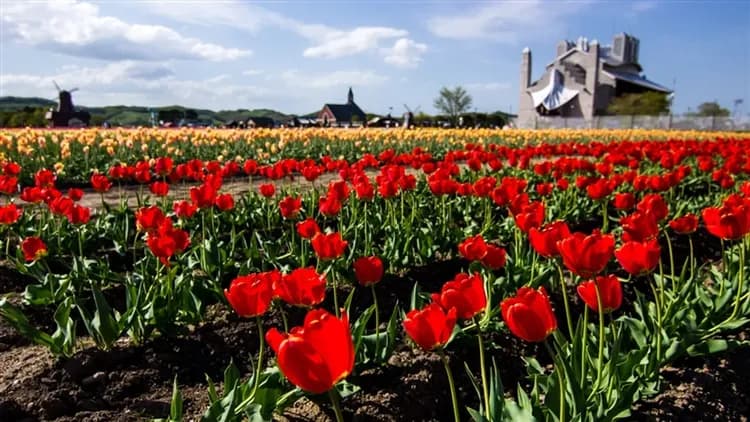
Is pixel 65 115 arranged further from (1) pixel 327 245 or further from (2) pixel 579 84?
(2) pixel 579 84

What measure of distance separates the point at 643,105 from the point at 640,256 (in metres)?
67.2

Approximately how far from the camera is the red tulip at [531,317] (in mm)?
1670

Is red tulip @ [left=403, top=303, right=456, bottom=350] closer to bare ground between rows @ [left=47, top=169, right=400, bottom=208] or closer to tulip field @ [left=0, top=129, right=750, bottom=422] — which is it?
tulip field @ [left=0, top=129, right=750, bottom=422]

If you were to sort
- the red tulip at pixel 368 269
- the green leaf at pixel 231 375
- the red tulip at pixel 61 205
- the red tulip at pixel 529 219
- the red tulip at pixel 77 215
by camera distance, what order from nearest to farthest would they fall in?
the green leaf at pixel 231 375 → the red tulip at pixel 368 269 → the red tulip at pixel 529 219 → the red tulip at pixel 77 215 → the red tulip at pixel 61 205

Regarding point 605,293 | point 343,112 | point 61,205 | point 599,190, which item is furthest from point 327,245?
point 343,112

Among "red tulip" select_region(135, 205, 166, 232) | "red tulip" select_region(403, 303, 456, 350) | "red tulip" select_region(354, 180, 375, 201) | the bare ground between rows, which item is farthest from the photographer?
the bare ground between rows

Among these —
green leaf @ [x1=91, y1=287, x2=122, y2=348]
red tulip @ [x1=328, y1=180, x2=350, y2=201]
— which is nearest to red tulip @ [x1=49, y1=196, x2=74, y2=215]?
green leaf @ [x1=91, y1=287, x2=122, y2=348]

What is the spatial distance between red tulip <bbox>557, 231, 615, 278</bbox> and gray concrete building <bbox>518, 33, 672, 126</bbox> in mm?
74307

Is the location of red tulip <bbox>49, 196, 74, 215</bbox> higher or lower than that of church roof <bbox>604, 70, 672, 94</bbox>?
lower

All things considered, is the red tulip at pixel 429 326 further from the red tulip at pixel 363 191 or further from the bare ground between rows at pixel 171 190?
the bare ground between rows at pixel 171 190

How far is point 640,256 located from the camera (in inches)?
89.4

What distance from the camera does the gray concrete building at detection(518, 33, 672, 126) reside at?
75.7 m

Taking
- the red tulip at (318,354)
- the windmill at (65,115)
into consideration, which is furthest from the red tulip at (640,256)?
the windmill at (65,115)

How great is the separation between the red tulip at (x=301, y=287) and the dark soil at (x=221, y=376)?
1.72ft
